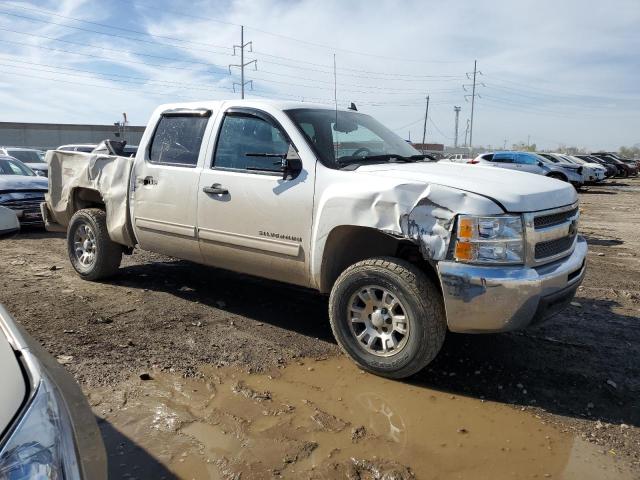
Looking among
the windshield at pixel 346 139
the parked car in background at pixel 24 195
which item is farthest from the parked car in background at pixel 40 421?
the parked car in background at pixel 24 195

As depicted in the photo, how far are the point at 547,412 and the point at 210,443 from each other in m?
2.07

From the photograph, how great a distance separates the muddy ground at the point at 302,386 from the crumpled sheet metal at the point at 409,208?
1.05 m

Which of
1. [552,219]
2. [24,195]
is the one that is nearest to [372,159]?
[552,219]

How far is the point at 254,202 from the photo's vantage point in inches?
174

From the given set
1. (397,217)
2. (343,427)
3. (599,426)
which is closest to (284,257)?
(397,217)

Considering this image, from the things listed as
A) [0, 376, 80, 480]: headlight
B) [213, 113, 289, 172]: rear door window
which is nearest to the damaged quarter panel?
[213, 113, 289, 172]: rear door window

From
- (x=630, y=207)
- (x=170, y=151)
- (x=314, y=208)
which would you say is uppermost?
(x=170, y=151)

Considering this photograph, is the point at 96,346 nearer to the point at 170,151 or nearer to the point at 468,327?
the point at 170,151

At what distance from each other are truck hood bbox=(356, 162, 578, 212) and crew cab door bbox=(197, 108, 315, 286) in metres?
0.62

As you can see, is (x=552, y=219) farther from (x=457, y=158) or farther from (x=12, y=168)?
(x=457, y=158)

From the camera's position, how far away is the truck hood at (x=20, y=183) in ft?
32.0

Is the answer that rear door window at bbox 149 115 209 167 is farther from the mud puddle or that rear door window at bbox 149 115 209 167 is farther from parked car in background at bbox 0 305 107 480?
parked car in background at bbox 0 305 107 480

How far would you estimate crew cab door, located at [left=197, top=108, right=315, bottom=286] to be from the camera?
420cm

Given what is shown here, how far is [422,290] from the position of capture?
356 centimetres
